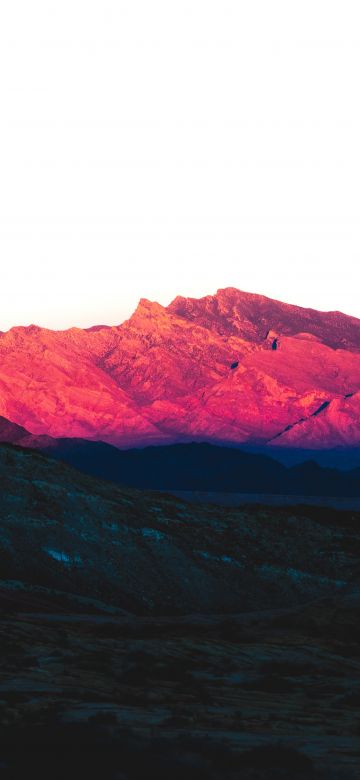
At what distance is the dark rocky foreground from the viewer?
59.9ft

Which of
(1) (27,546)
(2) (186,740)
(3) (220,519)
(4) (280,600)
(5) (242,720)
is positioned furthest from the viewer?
(3) (220,519)

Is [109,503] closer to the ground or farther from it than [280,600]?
farther from it

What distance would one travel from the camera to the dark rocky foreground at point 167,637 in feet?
59.9

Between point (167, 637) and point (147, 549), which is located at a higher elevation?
point (147, 549)

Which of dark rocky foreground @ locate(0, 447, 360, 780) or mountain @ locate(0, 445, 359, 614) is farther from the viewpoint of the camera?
mountain @ locate(0, 445, 359, 614)

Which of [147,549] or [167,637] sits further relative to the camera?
[147,549]

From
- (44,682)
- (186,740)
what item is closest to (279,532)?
(44,682)

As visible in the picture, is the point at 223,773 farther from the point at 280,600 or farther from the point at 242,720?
the point at 280,600

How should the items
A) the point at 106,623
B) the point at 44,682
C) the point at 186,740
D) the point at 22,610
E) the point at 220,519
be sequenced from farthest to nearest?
the point at 220,519
the point at 22,610
the point at 106,623
the point at 44,682
the point at 186,740

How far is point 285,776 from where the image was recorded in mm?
17219

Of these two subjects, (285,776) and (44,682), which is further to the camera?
(44,682)

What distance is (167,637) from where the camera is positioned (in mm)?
39125

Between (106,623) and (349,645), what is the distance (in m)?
9.31

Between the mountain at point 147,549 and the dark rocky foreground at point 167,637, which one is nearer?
the dark rocky foreground at point 167,637
